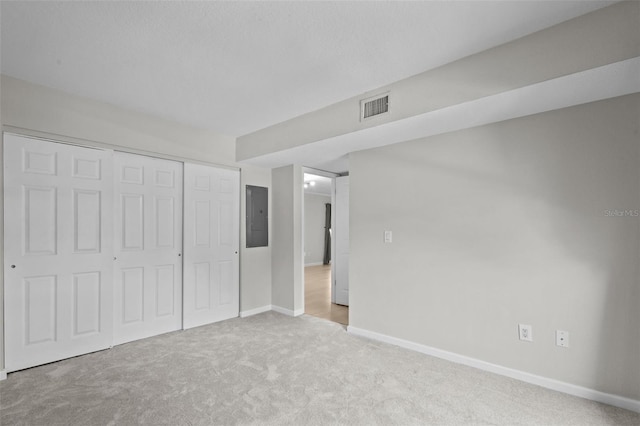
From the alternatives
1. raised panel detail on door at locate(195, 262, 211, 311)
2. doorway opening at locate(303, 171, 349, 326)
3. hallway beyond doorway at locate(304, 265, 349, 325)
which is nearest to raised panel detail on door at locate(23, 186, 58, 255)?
raised panel detail on door at locate(195, 262, 211, 311)

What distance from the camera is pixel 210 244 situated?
409 centimetres

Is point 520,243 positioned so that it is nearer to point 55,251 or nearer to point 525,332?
point 525,332

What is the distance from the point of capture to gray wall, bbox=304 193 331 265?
976cm

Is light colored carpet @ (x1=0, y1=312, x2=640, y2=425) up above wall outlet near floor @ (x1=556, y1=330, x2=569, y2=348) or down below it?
below

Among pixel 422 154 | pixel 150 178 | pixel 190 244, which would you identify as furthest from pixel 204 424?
pixel 422 154

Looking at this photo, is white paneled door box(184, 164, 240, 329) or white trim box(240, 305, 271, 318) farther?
white trim box(240, 305, 271, 318)

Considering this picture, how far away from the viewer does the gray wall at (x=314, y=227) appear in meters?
9.76

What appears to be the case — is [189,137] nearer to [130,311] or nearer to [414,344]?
[130,311]

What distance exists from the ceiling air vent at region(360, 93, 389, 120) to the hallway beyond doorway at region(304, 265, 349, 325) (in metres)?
2.66

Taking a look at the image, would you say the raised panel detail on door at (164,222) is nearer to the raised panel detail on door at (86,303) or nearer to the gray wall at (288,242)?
the raised panel detail on door at (86,303)

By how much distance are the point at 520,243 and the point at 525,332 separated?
2.38ft

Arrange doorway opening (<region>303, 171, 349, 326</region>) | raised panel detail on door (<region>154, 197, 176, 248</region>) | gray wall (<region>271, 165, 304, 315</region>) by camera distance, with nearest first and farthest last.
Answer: raised panel detail on door (<region>154, 197, 176, 248</region>) → gray wall (<region>271, 165, 304, 315</region>) → doorway opening (<region>303, 171, 349, 326</region>)

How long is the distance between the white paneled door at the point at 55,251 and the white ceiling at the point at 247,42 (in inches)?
27.6

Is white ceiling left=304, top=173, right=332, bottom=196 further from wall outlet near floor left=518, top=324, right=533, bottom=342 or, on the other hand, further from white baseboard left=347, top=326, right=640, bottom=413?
wall outlet near floor left=518, top=324, right=533, bottom=342
